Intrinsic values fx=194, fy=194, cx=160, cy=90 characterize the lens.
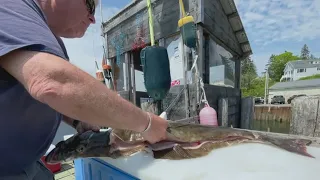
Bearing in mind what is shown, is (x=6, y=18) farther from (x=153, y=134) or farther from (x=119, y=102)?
(x=153, y=134)

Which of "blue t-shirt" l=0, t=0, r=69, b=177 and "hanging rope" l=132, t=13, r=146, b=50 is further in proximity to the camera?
"hanging rope" l=132, t=13, r=146, b=50

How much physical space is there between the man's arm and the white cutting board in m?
0.53

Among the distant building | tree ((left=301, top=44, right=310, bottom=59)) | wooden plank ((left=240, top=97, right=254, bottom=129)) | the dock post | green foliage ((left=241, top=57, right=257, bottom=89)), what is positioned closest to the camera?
the dock post

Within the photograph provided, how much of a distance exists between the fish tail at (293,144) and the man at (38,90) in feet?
2.12

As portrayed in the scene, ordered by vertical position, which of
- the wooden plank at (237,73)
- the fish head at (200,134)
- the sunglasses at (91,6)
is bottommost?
the fish head at (200,134)

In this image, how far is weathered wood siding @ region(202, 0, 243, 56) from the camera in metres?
4.27

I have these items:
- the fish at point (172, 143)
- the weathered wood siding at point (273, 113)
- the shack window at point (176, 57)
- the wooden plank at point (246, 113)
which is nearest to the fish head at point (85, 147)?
the fish at point (172, 143)

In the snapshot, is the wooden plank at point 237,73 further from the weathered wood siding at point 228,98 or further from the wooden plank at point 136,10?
→ the wooden plank at point 136,10

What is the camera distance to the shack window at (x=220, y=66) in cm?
484

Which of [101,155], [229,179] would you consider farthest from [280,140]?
[101,155]

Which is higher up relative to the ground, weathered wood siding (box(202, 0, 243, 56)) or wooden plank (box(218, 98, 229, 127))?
weathered wood siding (box(202, 0, 243, 56))

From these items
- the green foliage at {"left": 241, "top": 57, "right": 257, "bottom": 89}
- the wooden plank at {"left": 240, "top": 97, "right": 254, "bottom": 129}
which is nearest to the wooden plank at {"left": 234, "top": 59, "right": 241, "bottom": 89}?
the wooden plank at {"left": 240, "top": 97, "right": 254, "bottom": 129}

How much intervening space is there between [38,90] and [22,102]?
0.25 m

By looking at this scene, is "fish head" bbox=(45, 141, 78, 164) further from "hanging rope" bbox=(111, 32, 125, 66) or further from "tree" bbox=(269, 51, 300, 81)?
"tree" bbox=(269, 51, 300, 81)
